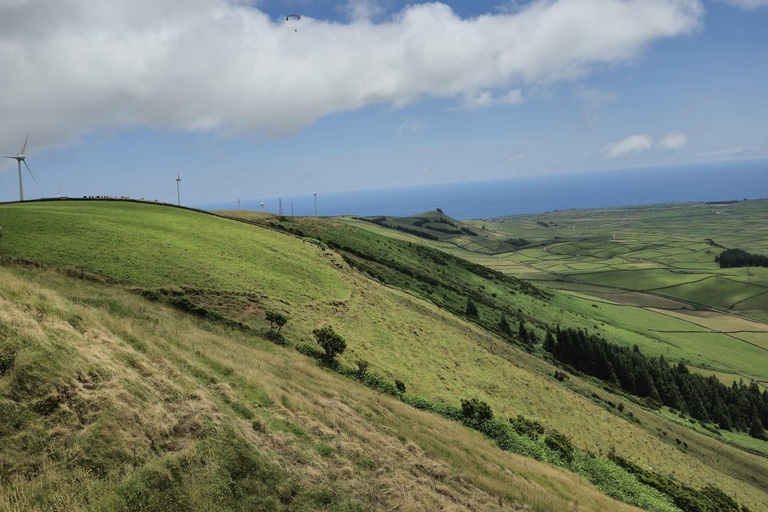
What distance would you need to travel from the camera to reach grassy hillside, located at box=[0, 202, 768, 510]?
29.2m

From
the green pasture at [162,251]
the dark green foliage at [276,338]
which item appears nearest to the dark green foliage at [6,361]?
the dark green foliage at [276,338]

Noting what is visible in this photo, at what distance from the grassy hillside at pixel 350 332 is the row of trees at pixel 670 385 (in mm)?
21287

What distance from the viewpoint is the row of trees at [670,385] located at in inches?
3071

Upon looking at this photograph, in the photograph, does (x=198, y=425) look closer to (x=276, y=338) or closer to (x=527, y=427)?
(x=276, y=338)

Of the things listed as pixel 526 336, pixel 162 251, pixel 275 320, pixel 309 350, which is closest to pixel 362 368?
Answer: pixel 309 350

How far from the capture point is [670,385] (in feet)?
269

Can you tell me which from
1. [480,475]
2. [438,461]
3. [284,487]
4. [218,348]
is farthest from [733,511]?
[218,348]

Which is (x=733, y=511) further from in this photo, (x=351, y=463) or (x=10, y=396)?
(x=10, y=396)

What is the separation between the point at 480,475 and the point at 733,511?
114 feet

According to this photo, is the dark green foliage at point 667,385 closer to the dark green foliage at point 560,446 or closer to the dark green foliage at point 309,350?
the dark green foliage at point 560,446

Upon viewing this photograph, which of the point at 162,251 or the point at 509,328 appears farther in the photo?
the point at 509,328

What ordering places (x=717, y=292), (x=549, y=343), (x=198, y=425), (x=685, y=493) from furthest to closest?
(x=717, y=292), (x=549, y=343), (x=685, y=493), (x=198, y=425)

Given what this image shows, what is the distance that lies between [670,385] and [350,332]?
79834 millimetres

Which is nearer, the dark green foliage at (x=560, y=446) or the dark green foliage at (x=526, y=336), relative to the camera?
the dark green foliage at (x=560, y=446)
